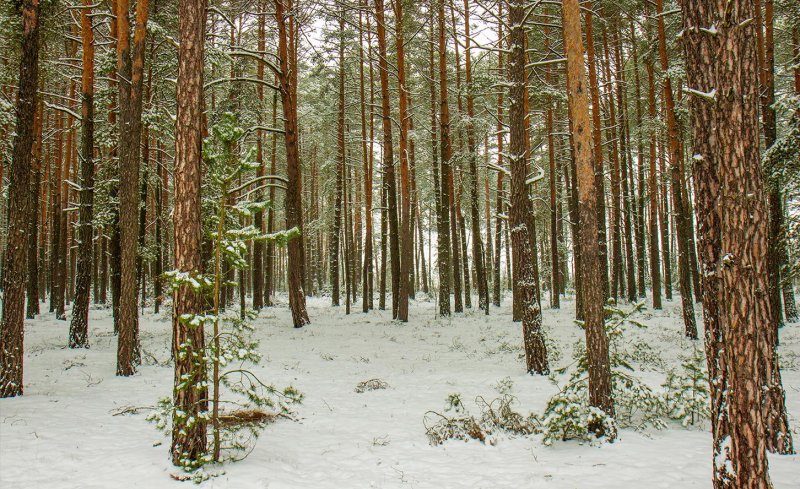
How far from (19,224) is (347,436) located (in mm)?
6533

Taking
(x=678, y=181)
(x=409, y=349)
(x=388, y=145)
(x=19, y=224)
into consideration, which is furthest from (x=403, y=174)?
(x=19, y=224)

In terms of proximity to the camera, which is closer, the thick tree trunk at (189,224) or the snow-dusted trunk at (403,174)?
the thick tree trunk at (189,224)

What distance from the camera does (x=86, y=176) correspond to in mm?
11391

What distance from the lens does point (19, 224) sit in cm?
754

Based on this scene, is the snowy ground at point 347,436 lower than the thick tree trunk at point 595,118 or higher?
lower

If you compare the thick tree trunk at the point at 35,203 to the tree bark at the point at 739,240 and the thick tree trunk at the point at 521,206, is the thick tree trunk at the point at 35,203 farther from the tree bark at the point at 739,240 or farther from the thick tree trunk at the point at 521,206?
the tree bark at the point at 739,240

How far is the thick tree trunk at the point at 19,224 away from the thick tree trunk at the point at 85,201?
12.2 ft

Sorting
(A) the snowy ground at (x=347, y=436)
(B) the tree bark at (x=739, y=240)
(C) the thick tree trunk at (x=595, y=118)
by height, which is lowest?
(A) the snowy ground at (x=347, y=436)

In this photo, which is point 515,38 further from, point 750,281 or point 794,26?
point 794,26

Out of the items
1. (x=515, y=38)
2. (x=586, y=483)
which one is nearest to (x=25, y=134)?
(x=515, y=38)

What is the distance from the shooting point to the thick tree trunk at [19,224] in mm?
7398

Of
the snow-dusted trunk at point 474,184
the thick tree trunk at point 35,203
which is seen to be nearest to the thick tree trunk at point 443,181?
the snow-dusted trunk at point 474,184

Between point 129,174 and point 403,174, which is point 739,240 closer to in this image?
point 129,174

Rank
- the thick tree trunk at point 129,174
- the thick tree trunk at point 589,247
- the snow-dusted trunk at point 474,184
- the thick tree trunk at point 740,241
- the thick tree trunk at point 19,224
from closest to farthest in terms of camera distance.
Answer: the thick tree trunk at point 740,241, the thick tree trunk at point 589,247, the thick tree trunk at point 19,224, the thick tree trunk at point 129,174, the snow-dusted trunk at point 474,184
